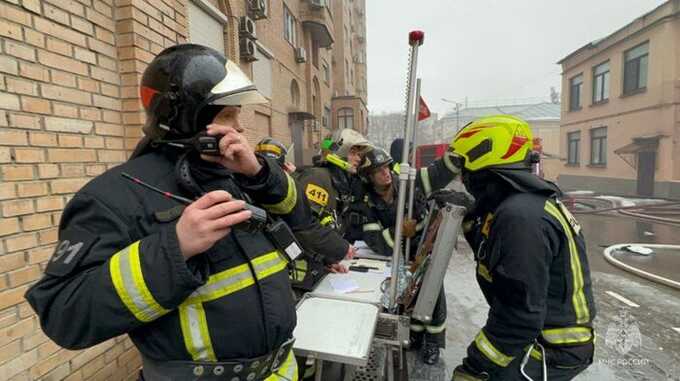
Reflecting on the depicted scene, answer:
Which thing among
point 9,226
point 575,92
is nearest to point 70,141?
point 9,226

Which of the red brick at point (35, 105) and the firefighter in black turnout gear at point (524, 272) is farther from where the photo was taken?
the red brick at point (35, 105)

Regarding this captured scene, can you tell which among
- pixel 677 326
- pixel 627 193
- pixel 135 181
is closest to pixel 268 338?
pixel 135 181

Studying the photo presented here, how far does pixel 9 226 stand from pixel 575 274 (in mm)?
2873

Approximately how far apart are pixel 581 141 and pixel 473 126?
2432cm

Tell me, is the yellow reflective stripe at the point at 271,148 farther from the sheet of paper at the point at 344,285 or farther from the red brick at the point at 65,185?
the red brick at the point at 65,185

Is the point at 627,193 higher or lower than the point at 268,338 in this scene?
lower

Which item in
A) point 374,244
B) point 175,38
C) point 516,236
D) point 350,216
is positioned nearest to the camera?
point 516,236

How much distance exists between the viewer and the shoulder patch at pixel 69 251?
3.13 ft

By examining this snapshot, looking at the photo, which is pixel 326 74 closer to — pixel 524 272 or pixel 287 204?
pixel 287 204

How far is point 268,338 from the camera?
1.24m

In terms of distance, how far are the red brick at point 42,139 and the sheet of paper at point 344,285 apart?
195 centimetres

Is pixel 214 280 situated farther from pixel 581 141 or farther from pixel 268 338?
pixel 581 141

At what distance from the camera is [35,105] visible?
2016 millimetres

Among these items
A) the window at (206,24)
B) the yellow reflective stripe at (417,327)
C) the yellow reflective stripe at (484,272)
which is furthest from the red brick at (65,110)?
the window at (206,24)
